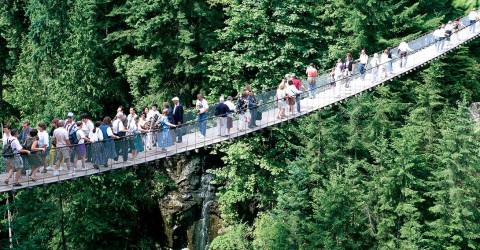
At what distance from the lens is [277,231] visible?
25.6 meters

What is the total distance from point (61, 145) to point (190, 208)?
35.9 feet

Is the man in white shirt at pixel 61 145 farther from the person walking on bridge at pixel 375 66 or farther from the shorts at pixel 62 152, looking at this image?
the person walking on bridge at pixel 375 66

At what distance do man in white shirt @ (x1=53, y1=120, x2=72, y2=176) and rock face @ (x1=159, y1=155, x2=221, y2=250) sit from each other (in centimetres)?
1080

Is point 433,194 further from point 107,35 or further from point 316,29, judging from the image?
point 107,35

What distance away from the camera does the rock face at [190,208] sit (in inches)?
1123

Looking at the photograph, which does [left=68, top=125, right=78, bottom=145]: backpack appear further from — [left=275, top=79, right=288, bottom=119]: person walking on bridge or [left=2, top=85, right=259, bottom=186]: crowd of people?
[left=275, top=79, right=288, bottom=119]: person walking on bridge

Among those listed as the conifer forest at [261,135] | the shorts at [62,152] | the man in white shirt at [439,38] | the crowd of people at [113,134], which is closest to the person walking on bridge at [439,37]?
the man in white shirt at [439,38]

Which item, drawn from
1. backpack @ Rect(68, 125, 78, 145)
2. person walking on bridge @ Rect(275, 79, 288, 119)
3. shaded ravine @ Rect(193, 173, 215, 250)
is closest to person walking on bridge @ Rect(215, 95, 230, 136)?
person walking on bridge @ Rect(275, 79, 288, 119)

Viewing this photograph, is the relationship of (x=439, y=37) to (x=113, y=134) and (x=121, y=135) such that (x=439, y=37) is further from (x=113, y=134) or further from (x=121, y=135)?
(x=113, y=134)

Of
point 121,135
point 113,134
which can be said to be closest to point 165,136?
point 121,135

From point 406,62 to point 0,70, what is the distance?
18508mm

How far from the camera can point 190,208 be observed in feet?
93.5

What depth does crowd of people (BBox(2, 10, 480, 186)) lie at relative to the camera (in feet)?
58.2

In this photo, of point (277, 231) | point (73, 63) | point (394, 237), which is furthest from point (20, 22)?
point (394, 237)
